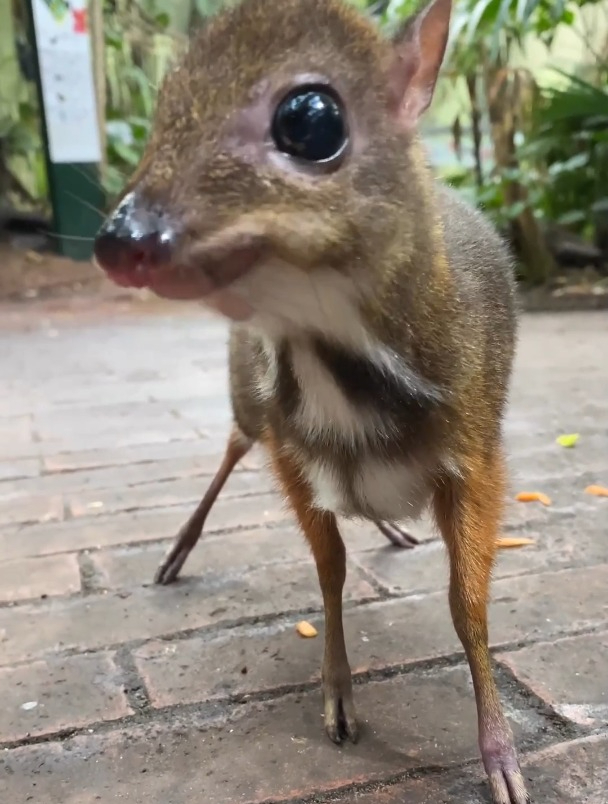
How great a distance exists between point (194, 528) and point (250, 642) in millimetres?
435

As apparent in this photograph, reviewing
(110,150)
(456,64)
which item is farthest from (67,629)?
(110,150)

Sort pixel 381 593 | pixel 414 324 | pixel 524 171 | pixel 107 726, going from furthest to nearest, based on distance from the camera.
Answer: pixel 524 171 < pixel 381 593 < pixel 107 726 < pixel 414 324

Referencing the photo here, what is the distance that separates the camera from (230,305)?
3.58 ft

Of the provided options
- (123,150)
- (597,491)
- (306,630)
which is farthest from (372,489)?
(123,150)

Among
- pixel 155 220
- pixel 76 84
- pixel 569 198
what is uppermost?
pixel 76 84

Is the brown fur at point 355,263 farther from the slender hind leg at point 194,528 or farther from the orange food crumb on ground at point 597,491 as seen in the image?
the orange food crumb on ground at point 597,491

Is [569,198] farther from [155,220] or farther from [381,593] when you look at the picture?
[155,220]

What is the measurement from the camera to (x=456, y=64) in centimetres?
625

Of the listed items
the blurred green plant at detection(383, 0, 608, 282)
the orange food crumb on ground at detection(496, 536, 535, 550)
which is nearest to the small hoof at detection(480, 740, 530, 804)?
the orange food crumb on ground at detection(496, 536, 535, 550)

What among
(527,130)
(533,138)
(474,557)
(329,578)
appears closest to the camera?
(474,557)

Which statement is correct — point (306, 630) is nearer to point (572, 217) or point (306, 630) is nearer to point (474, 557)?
point (474, 557)

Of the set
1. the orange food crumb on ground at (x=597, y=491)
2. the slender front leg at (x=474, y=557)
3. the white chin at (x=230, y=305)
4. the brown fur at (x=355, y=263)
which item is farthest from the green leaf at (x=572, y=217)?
the white chin at (x=230, y=305)

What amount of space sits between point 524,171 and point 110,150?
12.2 feet

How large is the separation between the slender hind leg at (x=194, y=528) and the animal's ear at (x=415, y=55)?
39.0 inches
